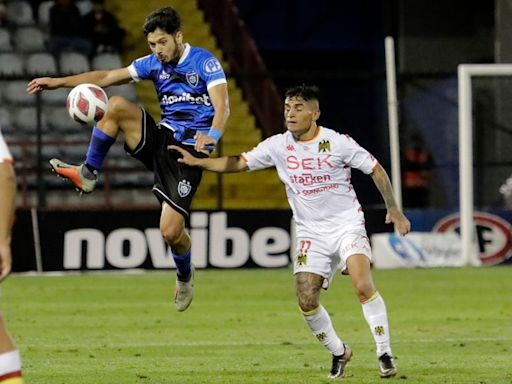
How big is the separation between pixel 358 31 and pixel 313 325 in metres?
20.5

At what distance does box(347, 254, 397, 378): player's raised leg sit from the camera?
394 inches

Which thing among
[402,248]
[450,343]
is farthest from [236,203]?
[450,343]

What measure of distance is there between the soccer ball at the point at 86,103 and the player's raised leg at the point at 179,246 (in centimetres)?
123

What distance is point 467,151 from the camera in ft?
67.9

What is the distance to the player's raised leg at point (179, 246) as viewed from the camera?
1172 centimetres

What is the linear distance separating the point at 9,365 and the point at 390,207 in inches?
155

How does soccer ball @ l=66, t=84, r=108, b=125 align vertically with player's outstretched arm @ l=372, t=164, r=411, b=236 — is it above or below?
above

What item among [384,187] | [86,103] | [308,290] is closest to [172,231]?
[86,103]

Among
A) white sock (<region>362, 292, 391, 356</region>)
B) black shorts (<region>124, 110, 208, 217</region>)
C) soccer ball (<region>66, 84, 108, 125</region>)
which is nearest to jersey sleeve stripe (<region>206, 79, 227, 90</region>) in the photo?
black shorts (<region>124, 110, 208, 217</region>)

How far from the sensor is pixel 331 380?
392 inches

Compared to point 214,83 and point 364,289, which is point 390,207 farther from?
point 214,83

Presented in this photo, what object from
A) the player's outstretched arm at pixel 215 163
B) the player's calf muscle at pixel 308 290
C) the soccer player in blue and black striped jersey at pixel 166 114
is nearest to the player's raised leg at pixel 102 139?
the soccer player in blue and black striped jersey at pixel 166 114

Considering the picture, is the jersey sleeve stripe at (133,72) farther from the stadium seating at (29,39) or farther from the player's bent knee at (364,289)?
the stadium seating at (29,39)

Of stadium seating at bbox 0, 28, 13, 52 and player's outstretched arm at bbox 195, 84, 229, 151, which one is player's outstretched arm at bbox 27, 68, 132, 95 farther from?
stadium seating at bbox 0, 28, 13, 52
